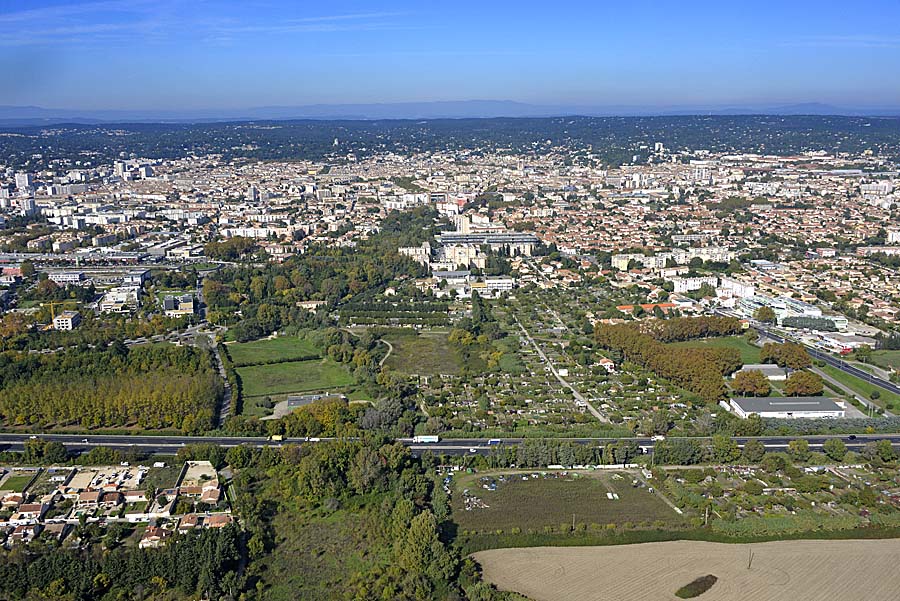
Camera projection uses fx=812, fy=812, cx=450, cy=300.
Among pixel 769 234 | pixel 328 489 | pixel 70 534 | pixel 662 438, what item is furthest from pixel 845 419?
pixel 769 234

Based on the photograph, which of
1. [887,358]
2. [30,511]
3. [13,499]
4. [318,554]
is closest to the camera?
[318,554]

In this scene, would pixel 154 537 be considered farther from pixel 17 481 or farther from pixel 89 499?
pixel 17 481

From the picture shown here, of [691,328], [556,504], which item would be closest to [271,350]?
[556,504]

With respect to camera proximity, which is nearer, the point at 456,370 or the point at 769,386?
the point at 769,386

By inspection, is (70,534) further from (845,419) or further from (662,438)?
(845,419)

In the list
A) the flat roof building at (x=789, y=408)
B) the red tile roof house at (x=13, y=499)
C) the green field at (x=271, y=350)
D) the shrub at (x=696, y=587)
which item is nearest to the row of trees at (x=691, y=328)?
the flat roof building at (x=789, y=408)

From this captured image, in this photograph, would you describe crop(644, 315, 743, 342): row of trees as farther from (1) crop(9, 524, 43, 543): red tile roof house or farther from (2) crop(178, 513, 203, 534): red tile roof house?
(1) crop(9, 524, 43, 543): red tile roof house
